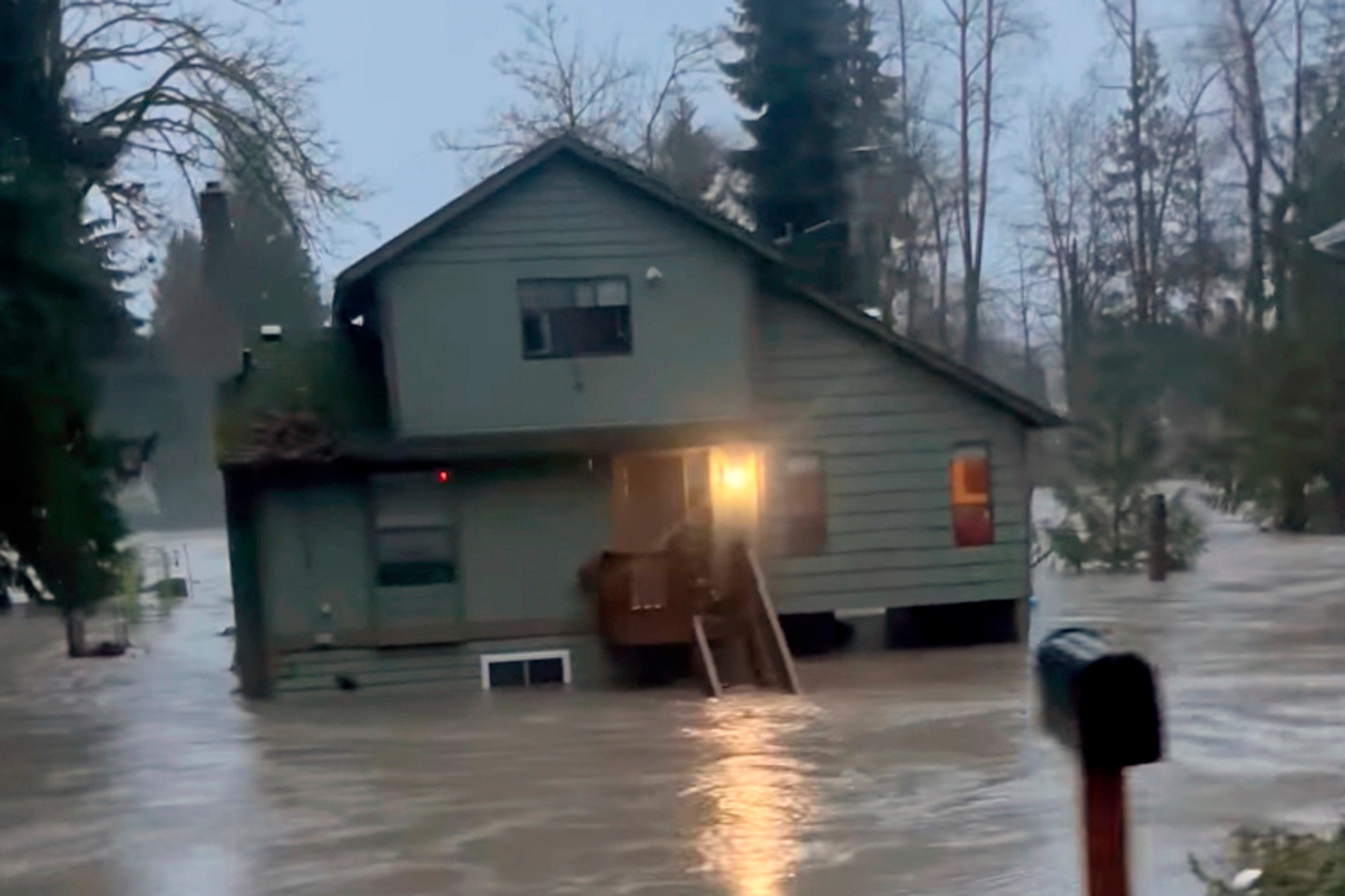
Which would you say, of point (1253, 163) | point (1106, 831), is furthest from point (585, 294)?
point (1106, 831)

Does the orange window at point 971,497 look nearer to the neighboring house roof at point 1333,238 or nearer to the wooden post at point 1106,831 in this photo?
the neighboring house roof at point 1333,238

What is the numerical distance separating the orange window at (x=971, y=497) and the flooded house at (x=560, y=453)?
0.54m

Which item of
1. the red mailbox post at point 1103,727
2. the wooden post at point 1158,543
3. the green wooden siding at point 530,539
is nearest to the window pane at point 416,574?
Answer: the green wooden siding at point 530,539

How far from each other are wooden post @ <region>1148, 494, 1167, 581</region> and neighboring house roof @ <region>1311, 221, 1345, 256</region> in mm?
20003

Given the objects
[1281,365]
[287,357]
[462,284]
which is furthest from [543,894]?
[287,357]

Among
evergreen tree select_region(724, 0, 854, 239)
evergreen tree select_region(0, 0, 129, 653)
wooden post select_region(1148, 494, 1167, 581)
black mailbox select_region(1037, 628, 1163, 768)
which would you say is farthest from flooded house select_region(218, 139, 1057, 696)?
black mailbox select_region(1037, 628, 1163, 768)

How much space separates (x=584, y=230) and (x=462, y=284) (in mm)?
1595

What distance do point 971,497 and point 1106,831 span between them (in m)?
17.6

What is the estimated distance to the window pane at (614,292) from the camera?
19750mm

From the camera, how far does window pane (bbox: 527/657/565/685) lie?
19.6m

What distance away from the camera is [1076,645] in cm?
359

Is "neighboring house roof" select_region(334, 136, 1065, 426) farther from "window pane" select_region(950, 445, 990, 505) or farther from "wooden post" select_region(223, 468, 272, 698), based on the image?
"wooden post" select_region(223, 468, 272, 698)

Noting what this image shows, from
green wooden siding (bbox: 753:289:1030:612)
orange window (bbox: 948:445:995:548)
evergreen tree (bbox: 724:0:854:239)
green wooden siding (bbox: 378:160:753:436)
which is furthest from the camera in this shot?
evergreen tree (bbox: 724:0:854:239)

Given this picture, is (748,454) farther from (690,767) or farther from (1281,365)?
(1281,365)
